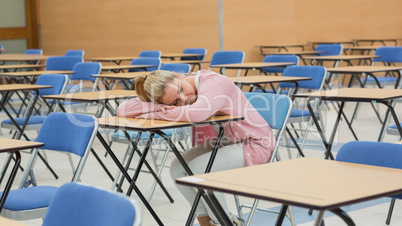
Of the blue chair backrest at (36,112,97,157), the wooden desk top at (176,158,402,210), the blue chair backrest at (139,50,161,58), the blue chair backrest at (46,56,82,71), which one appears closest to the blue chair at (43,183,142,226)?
the wooden desk top at (176,158,402,210)

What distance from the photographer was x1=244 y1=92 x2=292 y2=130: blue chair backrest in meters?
3.61

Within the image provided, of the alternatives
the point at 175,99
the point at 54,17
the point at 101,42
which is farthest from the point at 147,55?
the point at 175,99

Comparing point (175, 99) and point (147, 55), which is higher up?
point (175, 99)

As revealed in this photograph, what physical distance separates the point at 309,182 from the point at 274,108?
5.41 feet

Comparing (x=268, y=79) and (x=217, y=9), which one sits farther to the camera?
(x=217, y=9)

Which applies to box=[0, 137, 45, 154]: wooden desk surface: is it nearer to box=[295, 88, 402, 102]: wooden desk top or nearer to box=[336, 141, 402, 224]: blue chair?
box=[336, 141, 402, 224]: blue chair

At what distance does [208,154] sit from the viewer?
11.3ft

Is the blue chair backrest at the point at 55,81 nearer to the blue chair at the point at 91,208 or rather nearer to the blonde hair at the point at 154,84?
the blonde hair at the point at 154,84

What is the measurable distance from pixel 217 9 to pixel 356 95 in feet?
21.3

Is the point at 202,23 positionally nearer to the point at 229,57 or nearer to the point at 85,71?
the point at 229,57

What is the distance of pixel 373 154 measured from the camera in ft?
8.29

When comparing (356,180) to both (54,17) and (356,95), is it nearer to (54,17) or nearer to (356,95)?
(356,95)

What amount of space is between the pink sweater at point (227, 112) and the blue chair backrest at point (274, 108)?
9 centimetres

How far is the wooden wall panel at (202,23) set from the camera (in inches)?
431
